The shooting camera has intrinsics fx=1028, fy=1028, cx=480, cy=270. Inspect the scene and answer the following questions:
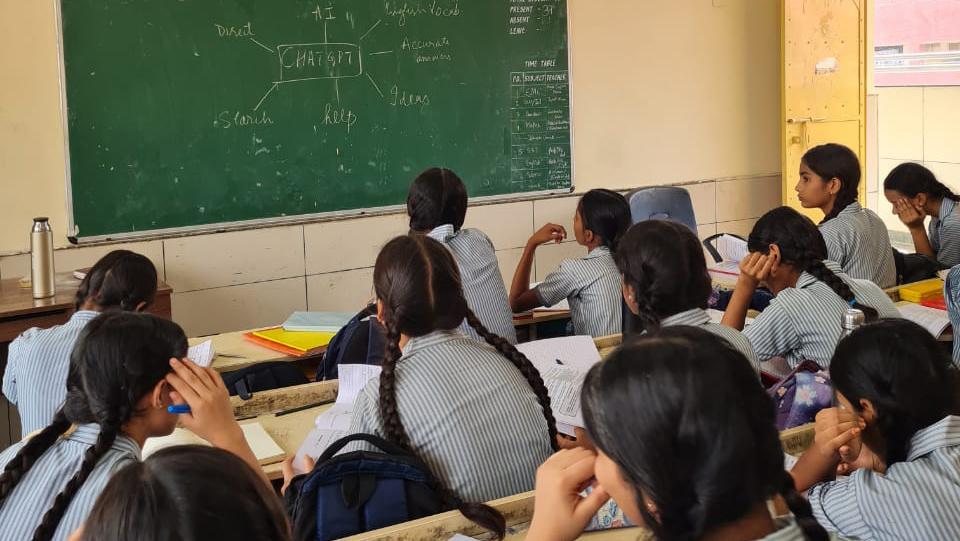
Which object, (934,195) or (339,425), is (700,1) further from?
(339,425)

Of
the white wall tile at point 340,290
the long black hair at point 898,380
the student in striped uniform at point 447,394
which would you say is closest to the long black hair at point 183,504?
the student in striped uniform at point 447,394

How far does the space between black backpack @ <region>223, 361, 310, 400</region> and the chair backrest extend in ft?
9.04

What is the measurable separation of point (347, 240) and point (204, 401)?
10.3 ft

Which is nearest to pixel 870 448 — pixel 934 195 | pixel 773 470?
pixel 773 470

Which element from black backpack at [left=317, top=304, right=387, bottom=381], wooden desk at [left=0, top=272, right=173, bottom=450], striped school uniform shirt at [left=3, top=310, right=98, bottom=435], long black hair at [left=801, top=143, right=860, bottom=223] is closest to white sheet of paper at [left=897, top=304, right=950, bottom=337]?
long black hair at [left=801, top=143, right=860, bottom=223]

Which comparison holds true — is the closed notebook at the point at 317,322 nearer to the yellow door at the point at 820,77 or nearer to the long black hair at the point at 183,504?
the long black hair at the point at 183,504

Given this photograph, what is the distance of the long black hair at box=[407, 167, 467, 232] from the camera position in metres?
3.72

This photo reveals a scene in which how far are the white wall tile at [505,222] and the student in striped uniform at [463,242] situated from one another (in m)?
1.52

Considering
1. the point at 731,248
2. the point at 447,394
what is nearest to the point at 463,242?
the point at 731,248

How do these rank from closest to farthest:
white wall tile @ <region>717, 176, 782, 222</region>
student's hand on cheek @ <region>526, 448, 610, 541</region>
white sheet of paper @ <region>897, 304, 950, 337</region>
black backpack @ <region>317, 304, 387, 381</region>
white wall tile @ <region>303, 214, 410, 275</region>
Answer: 1. student's hand on cheek @ <region>526, 448, 610, 541</region>
2. black backpack @ <region>317, 304, 387, 381</region>
3. white sheet of paper @ <region>897, 304, 950, 337</region>
4. white wall tile @ <region>303, 214, 410, 275</region>
5. white wall tile @ <region>717, 176, 782, 222</region>

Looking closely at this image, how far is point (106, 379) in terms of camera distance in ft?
5.75

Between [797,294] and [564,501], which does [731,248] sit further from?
[564,501]

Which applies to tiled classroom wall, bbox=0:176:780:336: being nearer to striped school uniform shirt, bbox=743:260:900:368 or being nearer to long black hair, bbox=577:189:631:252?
long black hair, bbox=577:189:631:252

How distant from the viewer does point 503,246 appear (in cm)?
544
